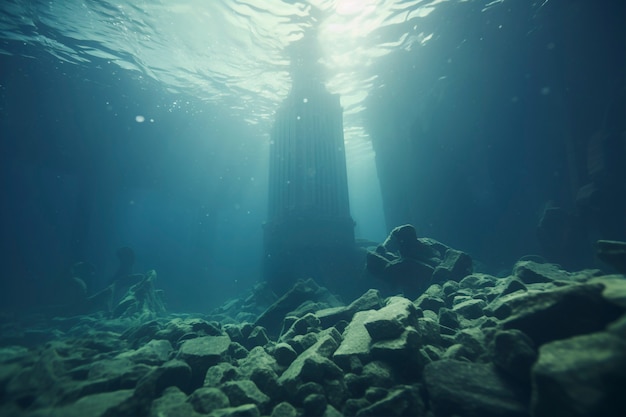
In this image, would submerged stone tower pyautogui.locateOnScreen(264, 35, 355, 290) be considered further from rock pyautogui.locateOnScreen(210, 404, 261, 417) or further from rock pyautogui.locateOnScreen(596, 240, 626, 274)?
rock pyautogui.locateOnScreen(210, 404, 261, 417)

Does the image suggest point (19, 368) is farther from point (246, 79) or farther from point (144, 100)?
point (144, 100)

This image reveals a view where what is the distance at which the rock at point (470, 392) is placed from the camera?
2.32m

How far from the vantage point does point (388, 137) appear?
18703 millimetres

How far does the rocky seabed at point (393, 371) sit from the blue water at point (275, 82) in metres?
10.1

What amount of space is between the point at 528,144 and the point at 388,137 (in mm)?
8332

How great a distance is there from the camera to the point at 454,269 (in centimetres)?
685

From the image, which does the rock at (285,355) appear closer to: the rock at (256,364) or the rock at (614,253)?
the rock at (256,364)

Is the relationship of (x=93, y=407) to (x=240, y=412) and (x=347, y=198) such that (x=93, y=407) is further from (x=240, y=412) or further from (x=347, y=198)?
(x=347, y=198)

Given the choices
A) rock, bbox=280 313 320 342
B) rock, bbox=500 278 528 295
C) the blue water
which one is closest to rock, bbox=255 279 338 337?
rock, bbox=280 313 320 342

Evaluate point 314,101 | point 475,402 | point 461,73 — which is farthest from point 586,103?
point 475,402

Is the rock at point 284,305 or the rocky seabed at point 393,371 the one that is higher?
the rocky seabed at point 393,371

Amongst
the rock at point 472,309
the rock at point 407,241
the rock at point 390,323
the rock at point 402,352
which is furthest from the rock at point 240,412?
the rock at point 407,241

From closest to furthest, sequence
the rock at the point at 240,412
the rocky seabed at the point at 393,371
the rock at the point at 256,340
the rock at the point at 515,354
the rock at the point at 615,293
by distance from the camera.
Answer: the rocky seabed at the point at 393,371 < the rock at the point at 615,293 < the rock at the point at 515,354 < the rock at the point at 240,412 < the rock at the point at 256,340

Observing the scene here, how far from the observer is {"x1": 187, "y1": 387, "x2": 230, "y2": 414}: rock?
2896mm
